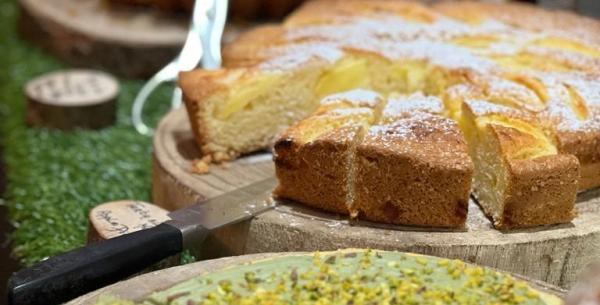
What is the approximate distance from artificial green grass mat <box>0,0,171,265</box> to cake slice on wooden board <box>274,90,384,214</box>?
2.00ft

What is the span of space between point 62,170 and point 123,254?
1.07 m

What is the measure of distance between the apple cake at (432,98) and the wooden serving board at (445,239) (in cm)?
4

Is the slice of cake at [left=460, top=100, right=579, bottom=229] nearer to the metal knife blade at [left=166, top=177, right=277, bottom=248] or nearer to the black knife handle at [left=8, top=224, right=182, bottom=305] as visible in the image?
the metal knife blade at [left=166, top=177, right=277, bottom=248]

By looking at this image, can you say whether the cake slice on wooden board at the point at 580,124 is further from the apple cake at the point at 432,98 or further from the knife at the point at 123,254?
the knife at the point at 123,254

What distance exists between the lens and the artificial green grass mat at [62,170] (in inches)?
95.0

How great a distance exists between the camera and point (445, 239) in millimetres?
1977

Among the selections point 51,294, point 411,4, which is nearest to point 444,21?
point 411,4

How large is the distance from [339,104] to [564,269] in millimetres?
721

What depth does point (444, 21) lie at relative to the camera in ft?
9.62

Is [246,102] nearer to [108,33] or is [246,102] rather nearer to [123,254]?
[123,254]

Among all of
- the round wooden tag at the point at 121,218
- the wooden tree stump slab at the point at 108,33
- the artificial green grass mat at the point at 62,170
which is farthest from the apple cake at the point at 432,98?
the wooden tree stump slab at the point at 108,33

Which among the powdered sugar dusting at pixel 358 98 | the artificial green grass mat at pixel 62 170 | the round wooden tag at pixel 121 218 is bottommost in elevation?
the artificial green grass mat at pixel 62 170

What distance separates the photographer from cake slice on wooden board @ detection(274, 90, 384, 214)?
2.10 m

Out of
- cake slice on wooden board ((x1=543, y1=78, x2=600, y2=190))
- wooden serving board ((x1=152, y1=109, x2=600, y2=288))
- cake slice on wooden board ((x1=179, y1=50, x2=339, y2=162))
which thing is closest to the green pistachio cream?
wooden serving board ((x1=152, y1=109, x2=600, y2=288))
